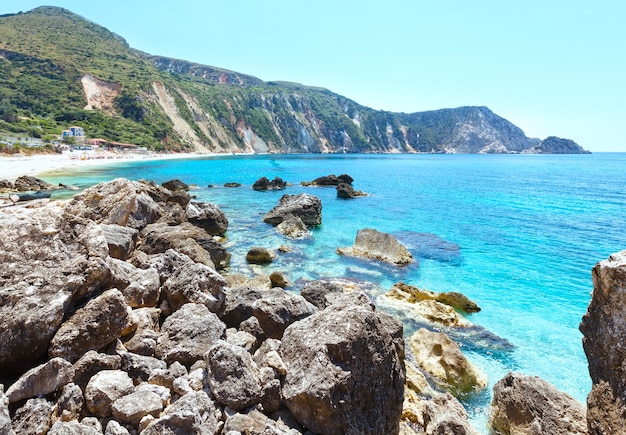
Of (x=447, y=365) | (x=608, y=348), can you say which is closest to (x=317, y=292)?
(x=447, y=365)

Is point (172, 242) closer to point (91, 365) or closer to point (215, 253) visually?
point (215, 253)

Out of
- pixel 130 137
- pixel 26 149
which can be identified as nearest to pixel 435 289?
pixel 26 149

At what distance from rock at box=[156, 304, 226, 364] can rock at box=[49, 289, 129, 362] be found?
3.05ft

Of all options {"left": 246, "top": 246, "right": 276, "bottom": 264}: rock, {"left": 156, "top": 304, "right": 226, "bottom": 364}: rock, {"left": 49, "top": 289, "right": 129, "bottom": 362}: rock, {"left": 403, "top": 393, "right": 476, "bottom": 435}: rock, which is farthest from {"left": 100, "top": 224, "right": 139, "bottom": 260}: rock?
{"left": 403, "top": 393, "right": 476, "bottom": 435}: rock

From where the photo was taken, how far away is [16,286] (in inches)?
211

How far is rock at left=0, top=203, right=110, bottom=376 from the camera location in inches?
202

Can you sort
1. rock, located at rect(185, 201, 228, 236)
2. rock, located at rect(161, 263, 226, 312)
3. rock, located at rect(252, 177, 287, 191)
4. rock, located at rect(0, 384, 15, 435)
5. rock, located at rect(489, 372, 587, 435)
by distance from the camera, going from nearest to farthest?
rock, located at rect(0, 384, 15, 435) < rock, located at rect(489, 372, 587, 435) < rock, located at rect(161, 263, 226, 312) < rock, located at rect(185, 201, 228, 236) < rock, located at rect(252, 177, 287, 191)

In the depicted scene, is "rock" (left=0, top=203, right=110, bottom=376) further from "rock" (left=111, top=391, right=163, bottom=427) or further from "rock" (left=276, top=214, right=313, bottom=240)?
"rock" (left=276, top=214, right=313, bottom=240)

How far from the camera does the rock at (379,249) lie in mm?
21220

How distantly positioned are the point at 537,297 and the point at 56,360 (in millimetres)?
19937

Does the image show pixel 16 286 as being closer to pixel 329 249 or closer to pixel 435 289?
pixel 435 289

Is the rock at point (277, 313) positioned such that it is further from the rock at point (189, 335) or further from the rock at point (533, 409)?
the rock at point (533, 409)

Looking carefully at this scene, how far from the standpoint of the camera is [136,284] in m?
7.76

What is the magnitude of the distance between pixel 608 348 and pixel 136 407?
7902 mm
